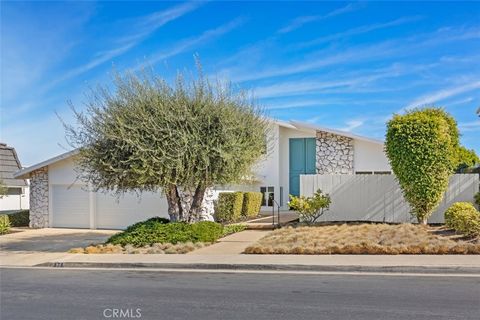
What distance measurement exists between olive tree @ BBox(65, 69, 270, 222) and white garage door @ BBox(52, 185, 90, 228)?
23.1 feet

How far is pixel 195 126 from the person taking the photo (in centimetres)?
1527

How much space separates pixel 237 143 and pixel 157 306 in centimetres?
835

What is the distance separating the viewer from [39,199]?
23.5 metres

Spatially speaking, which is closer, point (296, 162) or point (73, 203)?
point (73, 203)

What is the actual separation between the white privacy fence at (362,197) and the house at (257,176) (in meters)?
3.11

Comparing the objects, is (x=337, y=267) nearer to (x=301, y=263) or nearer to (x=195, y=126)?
(x=301, y=263)

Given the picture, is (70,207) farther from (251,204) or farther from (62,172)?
(251,204)

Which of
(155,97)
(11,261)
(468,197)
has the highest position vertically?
(155,97)

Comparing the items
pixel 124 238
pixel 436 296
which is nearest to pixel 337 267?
pixel 436 296

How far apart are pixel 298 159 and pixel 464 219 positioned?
13056 millimetres

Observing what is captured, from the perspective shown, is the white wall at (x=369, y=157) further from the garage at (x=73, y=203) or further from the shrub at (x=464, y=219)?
the garage at (x=73, y=203)

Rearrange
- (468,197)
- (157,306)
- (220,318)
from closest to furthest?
(220,318) → (157,306) → (468,197)

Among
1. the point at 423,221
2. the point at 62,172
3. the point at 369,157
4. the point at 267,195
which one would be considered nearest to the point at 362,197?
the point at 423,221

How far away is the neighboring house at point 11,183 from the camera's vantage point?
103 feet
